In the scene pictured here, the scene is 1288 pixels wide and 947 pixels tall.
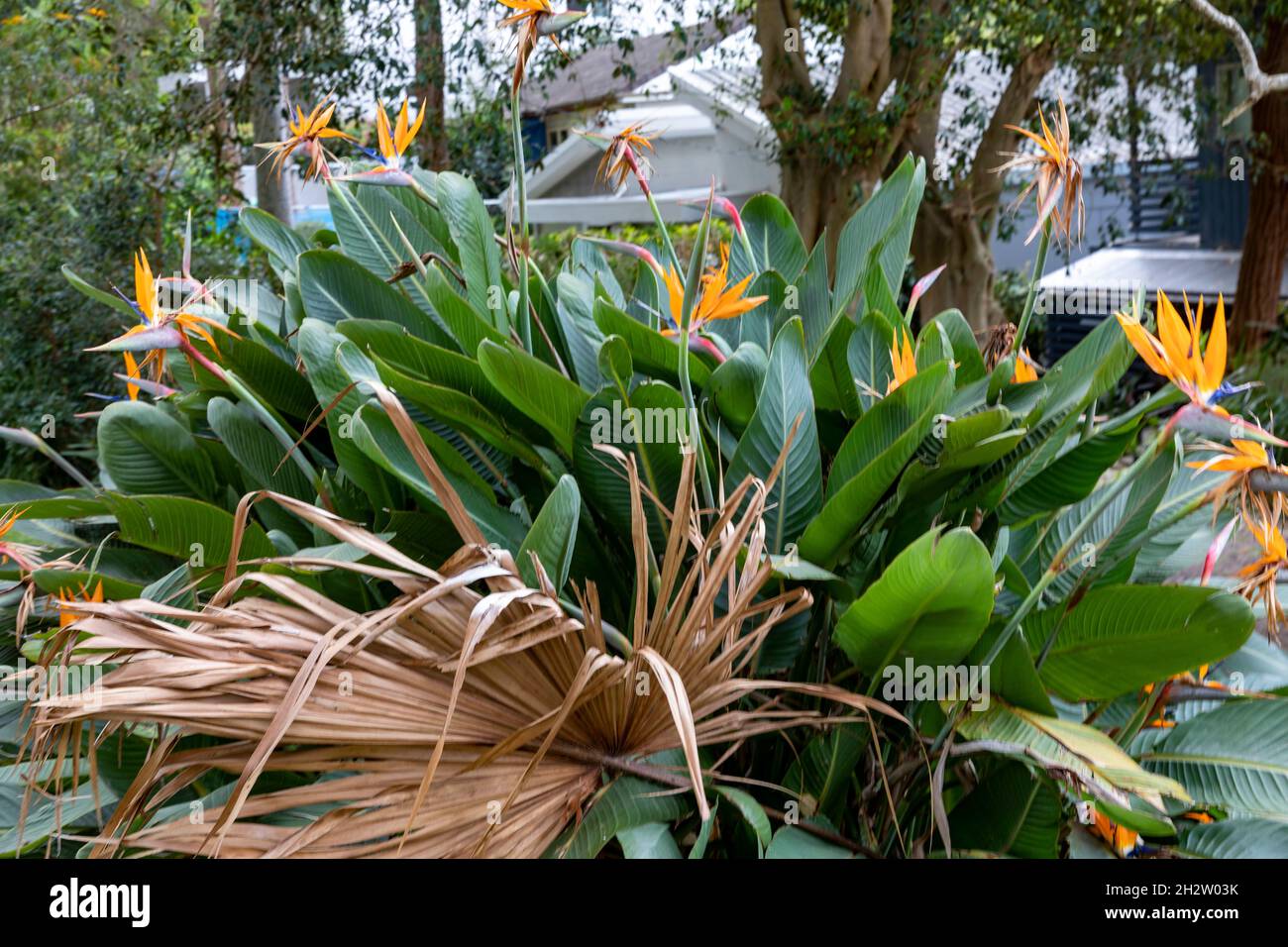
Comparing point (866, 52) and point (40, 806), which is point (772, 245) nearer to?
point (40, 806)

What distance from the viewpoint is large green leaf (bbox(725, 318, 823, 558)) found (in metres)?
1.50

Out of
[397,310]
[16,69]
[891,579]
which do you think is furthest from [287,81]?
[891,579]

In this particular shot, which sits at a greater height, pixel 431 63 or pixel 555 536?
pixel 431 63

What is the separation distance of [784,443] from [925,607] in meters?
0.35

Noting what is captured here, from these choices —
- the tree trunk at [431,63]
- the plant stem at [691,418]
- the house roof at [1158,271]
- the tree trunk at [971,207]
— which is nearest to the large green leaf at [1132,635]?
the plant stem at [691,418]

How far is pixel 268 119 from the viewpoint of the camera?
659 centimetres

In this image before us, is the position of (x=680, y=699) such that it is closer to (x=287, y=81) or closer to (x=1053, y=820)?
(x=1053, y=820)

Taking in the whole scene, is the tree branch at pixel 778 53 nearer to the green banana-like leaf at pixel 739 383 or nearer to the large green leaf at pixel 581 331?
the large green leaf at pixel 581 331

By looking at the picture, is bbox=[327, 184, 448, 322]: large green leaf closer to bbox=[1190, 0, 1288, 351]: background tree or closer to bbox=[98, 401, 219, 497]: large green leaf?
bbox=[98, 401, 219, 497]: large green leaf

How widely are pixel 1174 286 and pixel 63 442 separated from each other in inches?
340

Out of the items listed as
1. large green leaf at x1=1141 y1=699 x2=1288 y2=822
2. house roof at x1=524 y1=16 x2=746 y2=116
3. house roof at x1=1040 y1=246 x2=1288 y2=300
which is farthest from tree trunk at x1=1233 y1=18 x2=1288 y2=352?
large green leaf at x1=1141 y1=699 x2=1288 y2=822

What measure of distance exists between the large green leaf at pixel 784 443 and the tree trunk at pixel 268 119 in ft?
17.4

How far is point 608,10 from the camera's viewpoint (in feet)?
22.0

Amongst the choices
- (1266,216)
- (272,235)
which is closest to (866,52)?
(1266,216)
